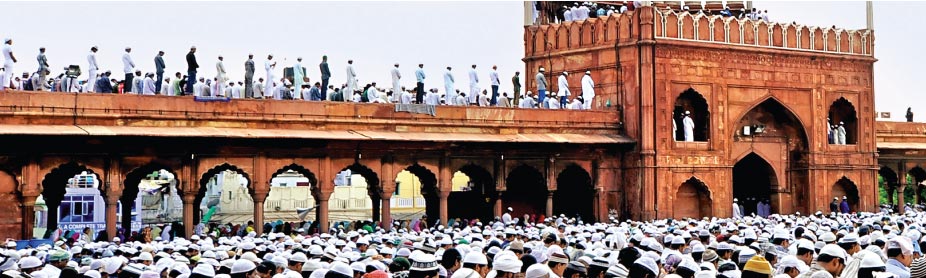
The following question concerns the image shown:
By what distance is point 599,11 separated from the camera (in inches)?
985

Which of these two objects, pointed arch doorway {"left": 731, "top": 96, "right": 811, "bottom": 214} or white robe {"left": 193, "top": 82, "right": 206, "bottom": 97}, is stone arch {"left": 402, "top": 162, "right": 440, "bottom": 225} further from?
pointed arch doorway {"left": 731, "top": 96, "right": 811, "bottom": 214}

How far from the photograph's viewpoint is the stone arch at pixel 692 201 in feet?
76.1

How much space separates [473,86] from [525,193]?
291 centimetres

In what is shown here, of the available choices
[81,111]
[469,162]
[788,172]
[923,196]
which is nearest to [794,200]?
[788,172]

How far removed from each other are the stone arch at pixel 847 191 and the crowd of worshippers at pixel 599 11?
13.5 feet

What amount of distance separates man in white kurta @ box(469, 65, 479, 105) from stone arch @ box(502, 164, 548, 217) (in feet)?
6.98

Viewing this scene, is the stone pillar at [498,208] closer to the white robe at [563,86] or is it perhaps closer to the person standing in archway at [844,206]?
the white robe at [563,86]

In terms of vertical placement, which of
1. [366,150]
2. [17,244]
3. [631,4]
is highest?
[631,4]

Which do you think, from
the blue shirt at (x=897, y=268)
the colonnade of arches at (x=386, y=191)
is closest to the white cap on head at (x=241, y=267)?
the blue shirt at (x=897, y=268)

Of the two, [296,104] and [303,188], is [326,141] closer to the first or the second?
[296,104]

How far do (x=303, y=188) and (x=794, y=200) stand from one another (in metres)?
19.4

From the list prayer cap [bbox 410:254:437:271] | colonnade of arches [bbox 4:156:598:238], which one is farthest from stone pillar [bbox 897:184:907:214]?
prayer cap [bbox 410:254:437:271]

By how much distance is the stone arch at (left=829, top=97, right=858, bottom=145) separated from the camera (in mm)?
25141

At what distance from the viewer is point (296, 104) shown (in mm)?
19188
